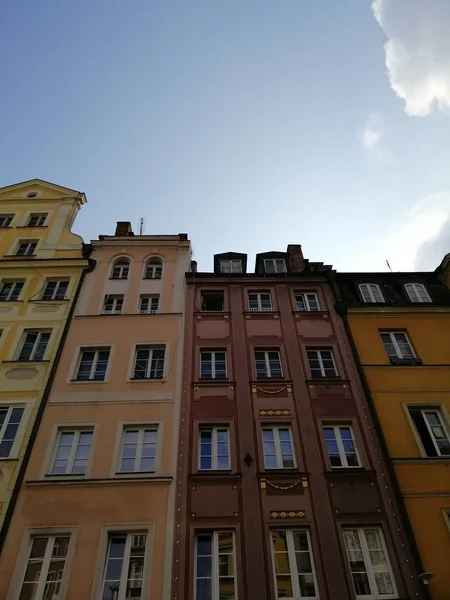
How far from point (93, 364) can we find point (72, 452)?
4038 millimetres

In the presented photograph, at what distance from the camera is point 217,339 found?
2014cm

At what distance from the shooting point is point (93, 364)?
1892 centimetres

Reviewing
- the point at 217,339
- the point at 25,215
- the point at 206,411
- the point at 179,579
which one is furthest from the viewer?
the point at 25,215

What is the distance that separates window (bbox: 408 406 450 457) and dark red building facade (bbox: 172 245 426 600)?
70.7 inches

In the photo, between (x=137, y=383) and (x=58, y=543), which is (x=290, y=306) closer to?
(x=137, y=383)

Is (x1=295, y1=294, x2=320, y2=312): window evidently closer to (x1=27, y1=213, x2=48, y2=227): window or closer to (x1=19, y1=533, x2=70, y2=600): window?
(x1=19, y1=533, x2=70, y2=600): window

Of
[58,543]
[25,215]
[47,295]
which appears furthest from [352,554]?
[25,215]

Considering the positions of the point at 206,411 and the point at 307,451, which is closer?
the point at 307,451

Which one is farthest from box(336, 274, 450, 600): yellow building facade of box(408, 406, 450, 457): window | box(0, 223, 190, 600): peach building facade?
box(0, 223, 190, 600): peach building facade

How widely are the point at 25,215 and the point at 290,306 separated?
1614 centimetres

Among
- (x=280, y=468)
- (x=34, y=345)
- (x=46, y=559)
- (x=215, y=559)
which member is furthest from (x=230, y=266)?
(x=46, y=559)

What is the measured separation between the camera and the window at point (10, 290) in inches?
859

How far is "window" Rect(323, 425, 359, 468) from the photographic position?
15.9m

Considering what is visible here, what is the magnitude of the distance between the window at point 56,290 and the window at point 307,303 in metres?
11.4
